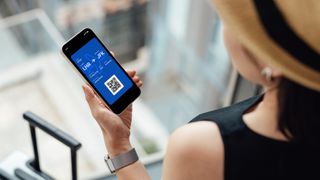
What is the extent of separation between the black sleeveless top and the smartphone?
0.77 feet

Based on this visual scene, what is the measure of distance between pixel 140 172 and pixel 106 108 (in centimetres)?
13

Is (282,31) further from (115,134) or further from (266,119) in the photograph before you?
(115,134)

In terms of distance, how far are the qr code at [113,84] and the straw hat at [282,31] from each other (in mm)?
357

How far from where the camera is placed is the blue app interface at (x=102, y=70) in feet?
2.88

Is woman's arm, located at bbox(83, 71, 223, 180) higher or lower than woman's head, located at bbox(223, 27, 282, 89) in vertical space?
lower

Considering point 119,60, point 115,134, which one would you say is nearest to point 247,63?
point 115,134

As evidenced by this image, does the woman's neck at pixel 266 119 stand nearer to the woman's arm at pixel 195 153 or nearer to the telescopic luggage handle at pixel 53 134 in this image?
the woman's arm at pixel 195 153

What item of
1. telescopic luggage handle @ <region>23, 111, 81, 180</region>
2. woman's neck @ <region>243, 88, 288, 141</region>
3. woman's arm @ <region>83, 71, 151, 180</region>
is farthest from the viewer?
telescopic luggage handle @ <region>23, 111, 81, 180</region>

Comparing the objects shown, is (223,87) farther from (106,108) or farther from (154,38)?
(106,108)

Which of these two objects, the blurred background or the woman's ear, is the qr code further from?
the blurred background

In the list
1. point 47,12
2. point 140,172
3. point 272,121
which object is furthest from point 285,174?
point 47,12

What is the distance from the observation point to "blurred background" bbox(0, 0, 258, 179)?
2.73 meters

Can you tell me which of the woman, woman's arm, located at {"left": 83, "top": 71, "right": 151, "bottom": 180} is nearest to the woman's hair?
the woman

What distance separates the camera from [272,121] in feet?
2.16
